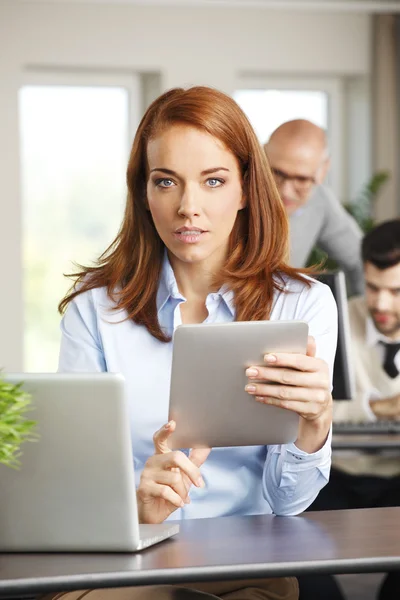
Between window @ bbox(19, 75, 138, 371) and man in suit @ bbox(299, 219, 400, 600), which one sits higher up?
window @ bbox(19, 75, 138, 371)

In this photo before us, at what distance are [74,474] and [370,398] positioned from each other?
8.57 ft

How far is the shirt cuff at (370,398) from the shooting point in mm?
4000

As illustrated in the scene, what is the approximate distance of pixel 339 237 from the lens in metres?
4.86

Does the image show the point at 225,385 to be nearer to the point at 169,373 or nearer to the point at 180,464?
the point at 180,464

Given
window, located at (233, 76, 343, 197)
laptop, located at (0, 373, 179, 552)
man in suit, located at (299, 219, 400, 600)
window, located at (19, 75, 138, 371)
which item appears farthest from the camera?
window, located at (233, 76, 343, 197)

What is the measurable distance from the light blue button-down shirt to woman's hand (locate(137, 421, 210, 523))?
0.22 m

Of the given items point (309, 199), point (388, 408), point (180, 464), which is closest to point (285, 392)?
point (180, 464)

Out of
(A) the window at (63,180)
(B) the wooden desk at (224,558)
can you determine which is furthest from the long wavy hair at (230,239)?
(A) the window at (63,180)

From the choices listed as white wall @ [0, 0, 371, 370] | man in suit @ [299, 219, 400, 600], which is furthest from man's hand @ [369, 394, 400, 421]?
white wall @ [0, 0, 371, 370]

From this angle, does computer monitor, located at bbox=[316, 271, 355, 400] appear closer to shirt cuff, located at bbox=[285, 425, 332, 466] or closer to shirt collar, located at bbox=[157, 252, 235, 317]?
shirt collar, located at bbox=[157, 252, 235, 317]

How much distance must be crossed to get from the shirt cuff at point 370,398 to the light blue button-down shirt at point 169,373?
1.90 meters

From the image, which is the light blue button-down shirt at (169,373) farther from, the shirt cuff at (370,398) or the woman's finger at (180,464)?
the shirt cuff at (370,398)

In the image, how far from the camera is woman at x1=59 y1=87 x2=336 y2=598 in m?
2.06

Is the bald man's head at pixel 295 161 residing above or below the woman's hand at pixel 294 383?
above
